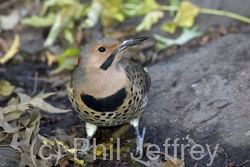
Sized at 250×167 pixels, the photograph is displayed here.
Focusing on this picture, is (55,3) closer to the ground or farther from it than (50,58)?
farther from it

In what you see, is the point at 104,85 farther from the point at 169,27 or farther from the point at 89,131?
the point at 169,27

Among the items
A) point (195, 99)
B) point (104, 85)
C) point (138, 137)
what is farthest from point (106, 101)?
point (195, 99)

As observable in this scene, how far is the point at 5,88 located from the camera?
6.08m

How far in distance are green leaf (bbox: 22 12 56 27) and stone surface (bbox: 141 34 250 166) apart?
6.13ft

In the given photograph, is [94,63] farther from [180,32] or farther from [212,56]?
[180,32]

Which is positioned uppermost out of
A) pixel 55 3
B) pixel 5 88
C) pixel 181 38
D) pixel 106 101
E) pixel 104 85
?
pixel 104 85

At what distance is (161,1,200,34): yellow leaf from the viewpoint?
21.9 feet

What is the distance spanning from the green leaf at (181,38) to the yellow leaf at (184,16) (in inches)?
3.9

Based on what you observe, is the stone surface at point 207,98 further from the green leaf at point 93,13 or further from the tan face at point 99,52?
the green leaf at point 93,13

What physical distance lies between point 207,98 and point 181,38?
5.67 ft

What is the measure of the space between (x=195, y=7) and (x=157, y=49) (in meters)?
0.79

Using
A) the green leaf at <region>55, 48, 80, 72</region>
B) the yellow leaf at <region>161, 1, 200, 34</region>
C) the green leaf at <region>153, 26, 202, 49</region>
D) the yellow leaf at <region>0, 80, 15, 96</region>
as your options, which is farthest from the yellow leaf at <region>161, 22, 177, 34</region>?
the yellow leaf at <region>0, 80, 15, 96</region>

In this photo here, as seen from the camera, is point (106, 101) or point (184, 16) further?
point (184, 16)

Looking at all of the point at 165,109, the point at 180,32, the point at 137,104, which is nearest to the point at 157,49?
the point at 180,32
